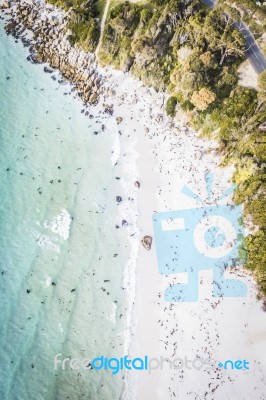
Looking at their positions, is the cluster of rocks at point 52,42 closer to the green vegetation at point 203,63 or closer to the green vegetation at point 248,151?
the green vegetation at point 203,63

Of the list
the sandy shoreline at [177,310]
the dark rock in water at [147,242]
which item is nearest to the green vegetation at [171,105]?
the sandy shoreline at [177,310]

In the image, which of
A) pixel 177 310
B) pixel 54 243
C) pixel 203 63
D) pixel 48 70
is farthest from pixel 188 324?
pixel 48 70

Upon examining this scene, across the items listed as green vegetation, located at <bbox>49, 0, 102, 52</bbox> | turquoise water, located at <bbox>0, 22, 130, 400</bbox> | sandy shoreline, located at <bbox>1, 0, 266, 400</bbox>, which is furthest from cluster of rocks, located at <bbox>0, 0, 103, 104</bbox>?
sandy shoreline, located at <bbox>1, 0, 266, 400</bbox>

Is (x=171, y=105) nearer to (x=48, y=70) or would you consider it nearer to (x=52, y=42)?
(x=48, y=70)

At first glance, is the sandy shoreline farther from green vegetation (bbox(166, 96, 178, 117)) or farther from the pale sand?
green vegetation (bbox(166, 96, 178, 117))

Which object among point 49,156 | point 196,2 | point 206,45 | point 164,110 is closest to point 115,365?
point 49,156
